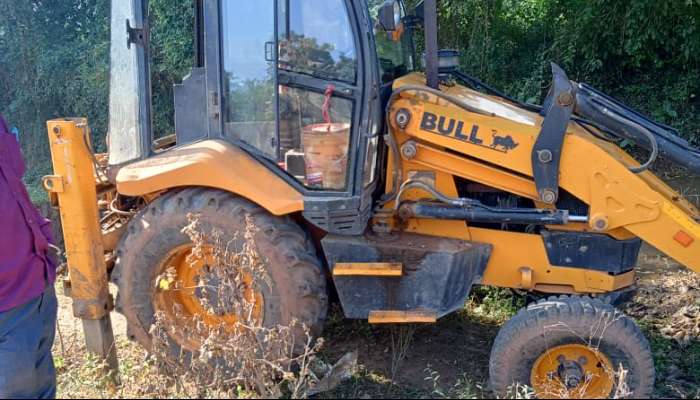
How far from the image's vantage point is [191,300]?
14.4ft

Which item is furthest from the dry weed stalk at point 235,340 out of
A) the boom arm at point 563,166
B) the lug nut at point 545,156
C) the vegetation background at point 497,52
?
the vegetation background at point 497,52

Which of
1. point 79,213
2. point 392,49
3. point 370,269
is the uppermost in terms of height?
point 392,49

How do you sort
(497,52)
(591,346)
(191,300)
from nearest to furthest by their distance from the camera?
1. (591,346)
2. (191,300)
3. (497,52)

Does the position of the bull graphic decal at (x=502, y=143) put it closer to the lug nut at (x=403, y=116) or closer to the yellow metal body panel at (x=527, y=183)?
the yellow metal body panel at (x=527, y=183)

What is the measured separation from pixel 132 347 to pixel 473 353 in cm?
226

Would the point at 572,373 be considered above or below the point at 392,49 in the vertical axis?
below

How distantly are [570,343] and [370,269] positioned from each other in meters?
1.15

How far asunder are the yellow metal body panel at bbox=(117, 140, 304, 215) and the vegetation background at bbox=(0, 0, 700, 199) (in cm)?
347

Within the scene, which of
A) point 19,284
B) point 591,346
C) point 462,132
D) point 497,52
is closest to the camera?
point 19,284

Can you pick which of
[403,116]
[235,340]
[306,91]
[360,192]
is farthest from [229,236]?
[403,116]

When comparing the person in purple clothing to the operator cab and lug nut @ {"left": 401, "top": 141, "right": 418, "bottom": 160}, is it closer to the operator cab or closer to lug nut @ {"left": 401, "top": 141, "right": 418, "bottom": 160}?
the operator cab

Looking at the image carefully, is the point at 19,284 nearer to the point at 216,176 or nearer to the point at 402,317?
the point at 216,176

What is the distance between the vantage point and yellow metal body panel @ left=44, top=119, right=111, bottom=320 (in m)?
3.81

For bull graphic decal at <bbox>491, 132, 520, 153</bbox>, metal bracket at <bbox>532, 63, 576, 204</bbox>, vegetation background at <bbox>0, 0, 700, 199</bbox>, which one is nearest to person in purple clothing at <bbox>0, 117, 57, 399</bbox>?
bull graphic decal at <bbox>491, 132, 520, 153</bbox>
